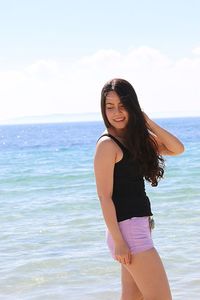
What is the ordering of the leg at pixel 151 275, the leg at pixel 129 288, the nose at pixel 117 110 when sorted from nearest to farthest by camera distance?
1. the leg at pixel 151 275
2. the nose at pixel 117 110
3. the leg at pixel 129 288

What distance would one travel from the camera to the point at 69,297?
18.8ft

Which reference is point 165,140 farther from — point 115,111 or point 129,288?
point 129,288

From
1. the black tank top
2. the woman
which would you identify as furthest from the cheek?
the black tank top

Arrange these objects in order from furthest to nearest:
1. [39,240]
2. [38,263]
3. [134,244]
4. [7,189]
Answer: [7,189] < [39,240] < [38,263] < [134,244]

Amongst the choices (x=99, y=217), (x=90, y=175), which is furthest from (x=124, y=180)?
(x=90, y=175)

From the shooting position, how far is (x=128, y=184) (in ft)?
11.1

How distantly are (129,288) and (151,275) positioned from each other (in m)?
0.30

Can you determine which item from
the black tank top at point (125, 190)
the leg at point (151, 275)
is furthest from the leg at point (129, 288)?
the black tank top at point (125, 190)

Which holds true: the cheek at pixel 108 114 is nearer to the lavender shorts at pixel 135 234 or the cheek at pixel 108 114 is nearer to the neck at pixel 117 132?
the neck at pixel 117 132

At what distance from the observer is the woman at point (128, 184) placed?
331cm

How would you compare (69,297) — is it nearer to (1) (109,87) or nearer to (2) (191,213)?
(1) (109,87)

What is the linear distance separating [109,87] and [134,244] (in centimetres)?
85

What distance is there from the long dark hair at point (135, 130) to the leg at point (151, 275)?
454mm

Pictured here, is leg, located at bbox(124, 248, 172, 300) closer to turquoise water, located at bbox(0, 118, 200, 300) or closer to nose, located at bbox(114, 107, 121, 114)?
nose, located at bbox(114, 107, 121, 114)
